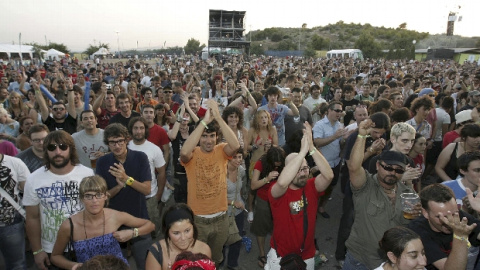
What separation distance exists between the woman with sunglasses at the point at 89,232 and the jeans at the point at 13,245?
0.91m

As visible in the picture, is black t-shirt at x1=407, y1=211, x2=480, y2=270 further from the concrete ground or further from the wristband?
the wristband

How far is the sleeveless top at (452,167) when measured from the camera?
158 inches

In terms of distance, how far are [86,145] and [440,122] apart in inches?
243

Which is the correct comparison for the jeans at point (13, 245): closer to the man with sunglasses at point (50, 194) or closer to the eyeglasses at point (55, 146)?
the man with sunglasses at point (50, 194)

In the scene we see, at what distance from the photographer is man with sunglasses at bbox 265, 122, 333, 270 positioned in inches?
118

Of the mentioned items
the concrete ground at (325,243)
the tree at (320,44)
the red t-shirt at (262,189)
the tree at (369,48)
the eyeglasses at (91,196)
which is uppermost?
the tree at (320,44)

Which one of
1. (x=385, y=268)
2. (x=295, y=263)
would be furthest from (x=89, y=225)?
(x=385, y=268)

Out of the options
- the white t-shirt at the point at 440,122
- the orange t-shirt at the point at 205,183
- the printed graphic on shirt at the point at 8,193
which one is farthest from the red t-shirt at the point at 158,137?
the white t-shirt at the point at 440,122

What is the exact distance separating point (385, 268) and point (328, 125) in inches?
132

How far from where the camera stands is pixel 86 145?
14.5 feet

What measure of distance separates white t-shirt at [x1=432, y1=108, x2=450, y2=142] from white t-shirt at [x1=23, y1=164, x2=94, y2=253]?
239 inches

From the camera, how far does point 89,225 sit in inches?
104

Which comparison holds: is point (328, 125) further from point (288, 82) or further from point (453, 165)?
point (288, 82)

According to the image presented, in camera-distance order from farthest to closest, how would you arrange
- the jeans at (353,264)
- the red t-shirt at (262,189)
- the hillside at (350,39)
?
the hillside at (350,39)
the red t-shirt at (262,189)
the jeans at (353,264)
